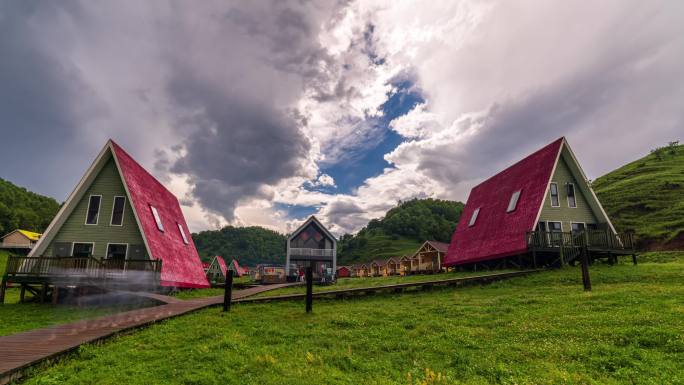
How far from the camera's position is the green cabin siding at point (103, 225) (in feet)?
74.1

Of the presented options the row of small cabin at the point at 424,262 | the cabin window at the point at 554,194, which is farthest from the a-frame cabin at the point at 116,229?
the row of small cabin at the point at 424,262

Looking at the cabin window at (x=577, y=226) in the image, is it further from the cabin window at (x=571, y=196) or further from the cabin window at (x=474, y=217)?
the cabin window at (x=474, y=217)

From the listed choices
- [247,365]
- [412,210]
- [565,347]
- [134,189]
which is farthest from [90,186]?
[412,210]

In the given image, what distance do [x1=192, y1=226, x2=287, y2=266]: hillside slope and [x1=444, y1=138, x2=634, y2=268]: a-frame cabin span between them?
5777 inches

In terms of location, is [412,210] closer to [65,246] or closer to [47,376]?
[65,246]

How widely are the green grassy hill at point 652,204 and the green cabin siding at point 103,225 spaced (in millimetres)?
49806

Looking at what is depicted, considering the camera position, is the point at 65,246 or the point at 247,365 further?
the point at 65,246

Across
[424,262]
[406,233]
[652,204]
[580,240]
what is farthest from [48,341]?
[406,233]

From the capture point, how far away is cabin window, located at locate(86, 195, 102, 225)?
75.5ft

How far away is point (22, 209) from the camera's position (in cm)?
10650

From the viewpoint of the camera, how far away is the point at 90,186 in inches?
920

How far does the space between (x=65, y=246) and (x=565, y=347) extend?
88.7 feet

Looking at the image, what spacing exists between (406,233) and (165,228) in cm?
12608

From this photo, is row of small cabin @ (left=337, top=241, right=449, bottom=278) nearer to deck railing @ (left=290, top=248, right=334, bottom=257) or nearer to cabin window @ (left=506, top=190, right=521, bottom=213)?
cabin window @ (left=506, top=190, right=521, bottom=213)
